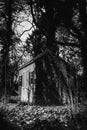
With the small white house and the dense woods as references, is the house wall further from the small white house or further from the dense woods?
the dense woods

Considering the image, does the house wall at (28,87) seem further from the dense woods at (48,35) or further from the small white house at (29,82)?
the dense woods at (48,35)

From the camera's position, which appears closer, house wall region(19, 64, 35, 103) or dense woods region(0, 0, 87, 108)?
dense woods region(0, 0, 87, 108)

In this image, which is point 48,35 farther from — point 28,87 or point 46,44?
point 28,87

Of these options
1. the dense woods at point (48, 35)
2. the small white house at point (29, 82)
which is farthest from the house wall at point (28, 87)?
the dense woods at point (48, 35)

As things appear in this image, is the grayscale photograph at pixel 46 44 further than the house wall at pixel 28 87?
No

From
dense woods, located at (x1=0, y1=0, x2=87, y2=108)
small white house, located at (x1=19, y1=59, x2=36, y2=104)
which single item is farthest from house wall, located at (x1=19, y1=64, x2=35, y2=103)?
dense woods, located at (x1=0, y1=0, x2=87, y2=108)

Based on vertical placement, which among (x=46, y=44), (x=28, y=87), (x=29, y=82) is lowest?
(x=28, y=87)

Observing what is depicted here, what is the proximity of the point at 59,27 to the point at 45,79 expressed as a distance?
17.4ft

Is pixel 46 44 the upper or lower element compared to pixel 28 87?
upper

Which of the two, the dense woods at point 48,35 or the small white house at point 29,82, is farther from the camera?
the small white house at point 29,82

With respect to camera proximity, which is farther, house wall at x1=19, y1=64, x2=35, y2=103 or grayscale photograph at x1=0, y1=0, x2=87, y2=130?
house wall at x1=19, y1=64, x2=35, y2=103

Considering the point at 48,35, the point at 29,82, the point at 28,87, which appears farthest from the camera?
the point at 29,82

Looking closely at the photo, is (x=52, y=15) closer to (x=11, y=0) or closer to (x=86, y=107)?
(x=11, y=0)

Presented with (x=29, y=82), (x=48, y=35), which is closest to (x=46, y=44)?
(x=48, y=35)
